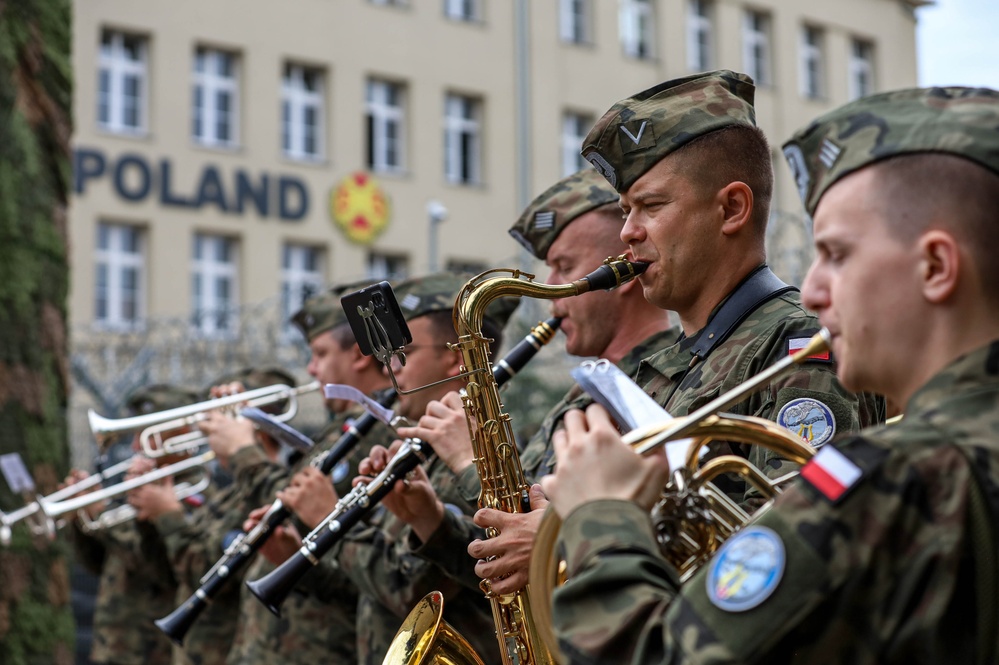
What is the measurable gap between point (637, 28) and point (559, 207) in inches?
997

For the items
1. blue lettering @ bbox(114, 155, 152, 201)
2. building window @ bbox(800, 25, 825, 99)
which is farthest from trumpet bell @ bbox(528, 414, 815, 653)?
building window @ bbox(800, 25, 825, 99)

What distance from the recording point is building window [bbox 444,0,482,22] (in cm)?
2662

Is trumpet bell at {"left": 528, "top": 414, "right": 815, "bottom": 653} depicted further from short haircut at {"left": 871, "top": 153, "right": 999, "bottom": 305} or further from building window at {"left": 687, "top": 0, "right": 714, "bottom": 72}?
building window at {"left": 687, "top": 0, "right": 714, "bottom": 72}

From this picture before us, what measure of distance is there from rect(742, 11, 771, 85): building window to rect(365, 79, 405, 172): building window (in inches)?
328

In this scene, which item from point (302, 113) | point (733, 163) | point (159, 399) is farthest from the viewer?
point (302, 113)

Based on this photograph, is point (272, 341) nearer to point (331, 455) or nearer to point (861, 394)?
point (331, 455)

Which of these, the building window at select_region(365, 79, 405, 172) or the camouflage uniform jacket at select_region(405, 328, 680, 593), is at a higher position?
the building window at select_region(365, 79, 405, 172)

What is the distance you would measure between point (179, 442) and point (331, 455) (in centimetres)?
301

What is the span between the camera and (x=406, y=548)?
4352mm

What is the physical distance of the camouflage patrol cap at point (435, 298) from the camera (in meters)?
5.34

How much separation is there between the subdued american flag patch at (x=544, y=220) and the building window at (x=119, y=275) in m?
19.2

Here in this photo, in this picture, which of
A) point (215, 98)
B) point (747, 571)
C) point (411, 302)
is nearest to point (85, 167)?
point (215, 98)

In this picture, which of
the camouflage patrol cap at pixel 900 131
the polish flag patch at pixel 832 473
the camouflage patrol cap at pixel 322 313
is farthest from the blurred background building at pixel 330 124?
the polish flag patch at pixel 832 473

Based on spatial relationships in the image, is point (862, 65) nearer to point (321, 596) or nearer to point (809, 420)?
point (321, 596)
